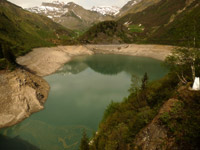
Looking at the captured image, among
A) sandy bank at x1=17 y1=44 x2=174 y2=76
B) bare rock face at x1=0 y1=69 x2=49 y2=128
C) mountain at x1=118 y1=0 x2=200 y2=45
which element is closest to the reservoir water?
bare rock face at x1=0 y1=69 x2=49 y2=128

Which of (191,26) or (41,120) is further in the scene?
(41,120)

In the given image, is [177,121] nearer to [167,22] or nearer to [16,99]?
[16,99]

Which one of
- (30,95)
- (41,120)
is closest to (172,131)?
(41,120)

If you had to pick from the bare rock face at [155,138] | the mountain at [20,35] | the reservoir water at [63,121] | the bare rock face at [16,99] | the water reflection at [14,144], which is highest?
the mountain at [20,35]

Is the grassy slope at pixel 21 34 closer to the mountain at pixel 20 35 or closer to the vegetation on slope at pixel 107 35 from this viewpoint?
the mountain at pixel 20 35

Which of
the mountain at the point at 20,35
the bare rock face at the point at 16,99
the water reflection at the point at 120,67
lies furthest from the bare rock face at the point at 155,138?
the mountain at the point at 20,35

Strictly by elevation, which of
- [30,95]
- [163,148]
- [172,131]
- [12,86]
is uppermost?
[172,131]

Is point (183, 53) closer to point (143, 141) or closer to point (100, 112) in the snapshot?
point (143, 141)

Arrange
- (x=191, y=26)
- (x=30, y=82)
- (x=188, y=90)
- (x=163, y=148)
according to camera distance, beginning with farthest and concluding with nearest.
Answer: (x=30, y=82)
(x=191, y=26)
(x=188, y=90)
(x=163, y=148)
